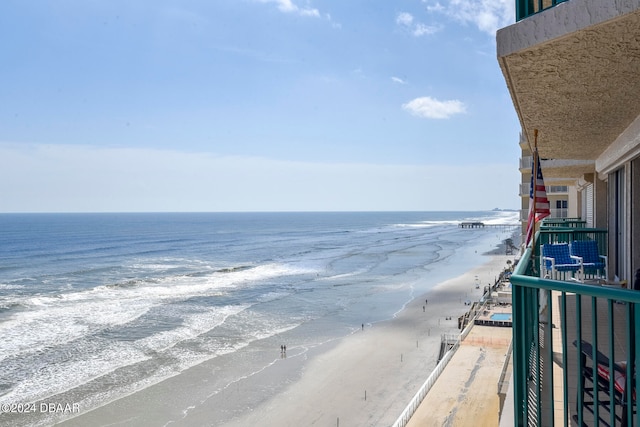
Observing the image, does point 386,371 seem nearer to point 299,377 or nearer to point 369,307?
point 299,377

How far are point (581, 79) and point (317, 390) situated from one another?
19962 millimetres

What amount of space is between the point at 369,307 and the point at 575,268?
2994 cm

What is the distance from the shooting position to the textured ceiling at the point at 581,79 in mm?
3379

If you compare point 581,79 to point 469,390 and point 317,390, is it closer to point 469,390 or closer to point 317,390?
point 469,390

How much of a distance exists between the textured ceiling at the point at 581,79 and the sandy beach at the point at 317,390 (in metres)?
15.5

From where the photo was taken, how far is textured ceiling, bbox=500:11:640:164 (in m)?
3.38

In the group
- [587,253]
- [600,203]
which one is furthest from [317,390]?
[587,253]

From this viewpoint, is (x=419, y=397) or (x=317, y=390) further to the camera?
(x=317, y=390)

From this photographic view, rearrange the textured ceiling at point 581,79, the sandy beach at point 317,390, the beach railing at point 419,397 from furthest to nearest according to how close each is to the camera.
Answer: the sandy beach at point 317,390 → the beach railing at point 419,397 → the textured ceiling at point 581,79

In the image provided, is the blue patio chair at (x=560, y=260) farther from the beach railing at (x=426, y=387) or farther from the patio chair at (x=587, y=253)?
the beach railing at (x=426, y=387)

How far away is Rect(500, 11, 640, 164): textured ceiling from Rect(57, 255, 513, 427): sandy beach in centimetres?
1547

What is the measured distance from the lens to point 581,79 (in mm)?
4223

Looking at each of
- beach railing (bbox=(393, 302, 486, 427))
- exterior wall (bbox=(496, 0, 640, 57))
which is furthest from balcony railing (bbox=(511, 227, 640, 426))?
beach railing (bbox=(393, 302, 486, 427))

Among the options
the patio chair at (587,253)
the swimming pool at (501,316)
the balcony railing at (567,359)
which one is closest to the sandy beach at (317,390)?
the swimming pool at (501,316)
